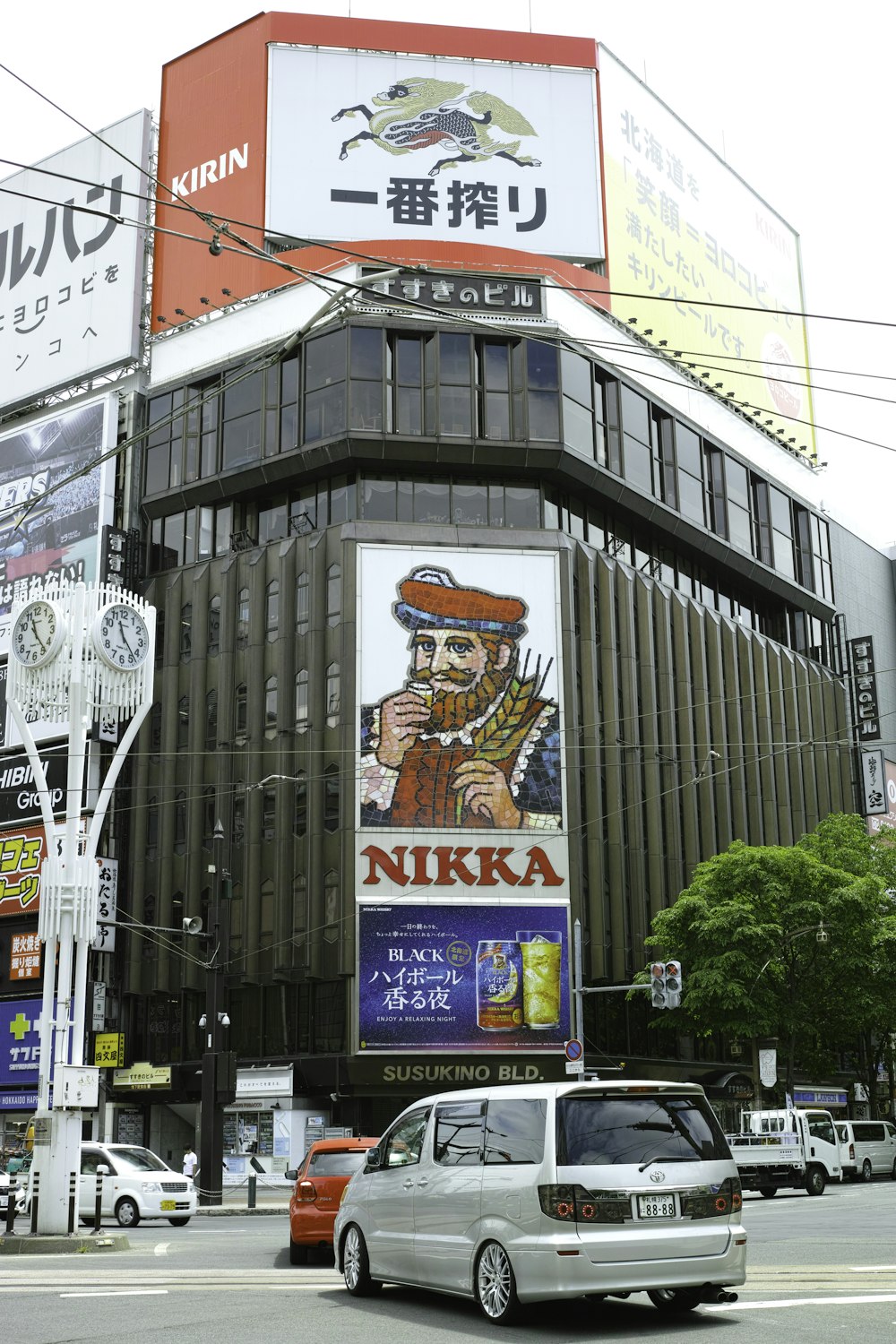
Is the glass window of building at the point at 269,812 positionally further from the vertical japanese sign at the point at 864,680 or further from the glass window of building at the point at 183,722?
the vertical japanese sign at the point at 864,680

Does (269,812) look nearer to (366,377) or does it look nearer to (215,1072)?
(215,1072)

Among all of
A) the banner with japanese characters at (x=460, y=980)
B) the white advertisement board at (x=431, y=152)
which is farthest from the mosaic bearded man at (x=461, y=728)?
the white advertisement board at (x=431, y=152)

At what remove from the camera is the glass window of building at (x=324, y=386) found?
51.2m

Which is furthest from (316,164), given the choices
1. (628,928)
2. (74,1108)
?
(74,1108)

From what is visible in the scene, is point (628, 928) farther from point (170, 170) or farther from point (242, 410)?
point (170, 170)

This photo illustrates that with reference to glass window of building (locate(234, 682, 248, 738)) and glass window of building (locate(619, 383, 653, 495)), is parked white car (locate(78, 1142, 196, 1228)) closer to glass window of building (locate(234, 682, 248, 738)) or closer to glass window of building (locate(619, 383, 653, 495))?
glass window of building (locate(234, 682, 248, 738))

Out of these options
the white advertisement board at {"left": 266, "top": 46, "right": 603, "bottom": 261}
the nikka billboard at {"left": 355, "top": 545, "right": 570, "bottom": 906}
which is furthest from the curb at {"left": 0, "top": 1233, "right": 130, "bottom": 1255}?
the white advertisement board at {"left": 266, "top": 46, "right": 603, "bottom": 261}

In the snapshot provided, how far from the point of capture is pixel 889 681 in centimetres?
7988

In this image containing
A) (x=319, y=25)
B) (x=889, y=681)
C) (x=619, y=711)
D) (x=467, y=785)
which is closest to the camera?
(x=467, y=785)

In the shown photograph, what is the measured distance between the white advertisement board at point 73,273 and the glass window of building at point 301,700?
16.3 m

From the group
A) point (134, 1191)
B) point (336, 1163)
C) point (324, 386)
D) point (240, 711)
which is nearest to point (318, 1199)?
point (336, 1163)

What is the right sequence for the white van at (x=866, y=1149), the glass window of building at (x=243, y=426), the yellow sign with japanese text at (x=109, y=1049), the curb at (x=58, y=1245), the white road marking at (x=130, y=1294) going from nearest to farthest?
the white road marking at (x=130, y=1294) → the curb at (x=58, y=1245) → the white van at (x=866, y=1149) → the yellow sign with japanese text at (x=109, y=1049) → the glass window of building at (x=243, y=426)

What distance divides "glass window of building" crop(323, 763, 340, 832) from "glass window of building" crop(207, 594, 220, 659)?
7.45 m

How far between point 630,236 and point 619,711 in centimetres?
2002
